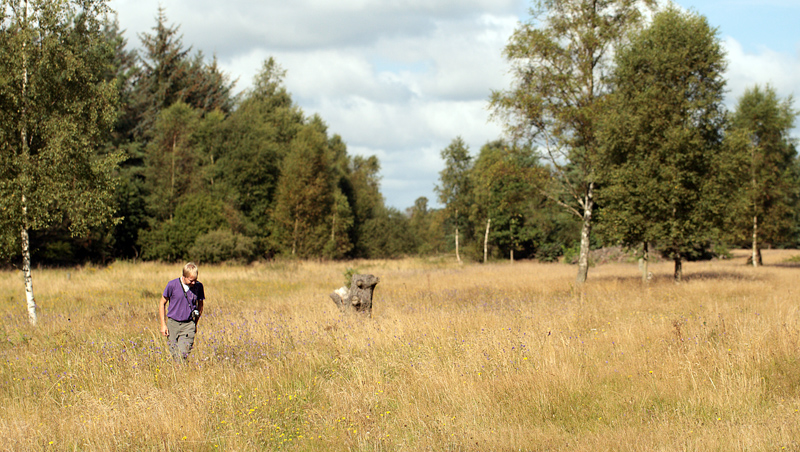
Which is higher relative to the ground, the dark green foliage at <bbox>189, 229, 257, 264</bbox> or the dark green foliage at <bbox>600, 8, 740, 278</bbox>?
the dark green foliage at <bbox>600, 8, 740, 278</bbox>

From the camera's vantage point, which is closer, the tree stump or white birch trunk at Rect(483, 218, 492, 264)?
the tree stump

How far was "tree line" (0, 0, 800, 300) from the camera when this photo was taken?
37.3ft

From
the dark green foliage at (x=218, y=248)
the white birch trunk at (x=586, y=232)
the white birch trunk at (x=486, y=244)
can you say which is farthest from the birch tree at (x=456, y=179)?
the white birch trunk at (x=586, y=232)

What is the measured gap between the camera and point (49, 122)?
11.2 metres

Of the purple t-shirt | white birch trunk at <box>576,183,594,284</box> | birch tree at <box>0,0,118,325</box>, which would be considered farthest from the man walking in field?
white birch trunk at <box>576,183,594,284</box>

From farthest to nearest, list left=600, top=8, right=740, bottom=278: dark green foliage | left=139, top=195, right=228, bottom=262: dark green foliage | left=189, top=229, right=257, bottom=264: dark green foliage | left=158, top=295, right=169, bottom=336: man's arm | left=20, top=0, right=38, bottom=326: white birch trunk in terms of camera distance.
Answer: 1. left=139, top=195, right=228, bottom=262: dark green foliage
2. left=189, top=229, right=257, bottom=264: dark green foliage
3. left=600, top=8, right=740, bottom=278: dark green foliage
4. left=20, top=0, right=38, bottom=326: white birch trunk
5. left=158, top=295, right=169, bottom=336: man's arm

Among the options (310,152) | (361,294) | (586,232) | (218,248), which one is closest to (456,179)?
(310,152)

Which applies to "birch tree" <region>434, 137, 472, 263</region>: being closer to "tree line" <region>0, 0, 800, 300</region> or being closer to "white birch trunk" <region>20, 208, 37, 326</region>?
"tree line" <region>0, 0, 800, 300</region>

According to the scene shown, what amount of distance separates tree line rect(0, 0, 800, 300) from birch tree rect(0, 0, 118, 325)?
4 centimetres

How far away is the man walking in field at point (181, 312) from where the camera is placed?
712 cm

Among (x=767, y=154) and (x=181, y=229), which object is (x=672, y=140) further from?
(x=181, y=229)

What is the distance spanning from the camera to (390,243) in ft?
189

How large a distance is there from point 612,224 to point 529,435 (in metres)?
14.6

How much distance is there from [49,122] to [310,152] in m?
31.4
